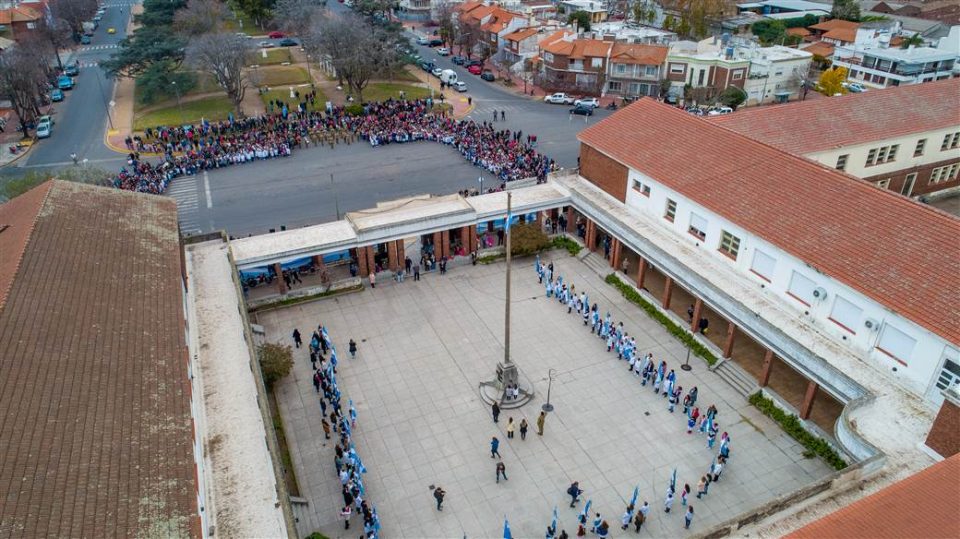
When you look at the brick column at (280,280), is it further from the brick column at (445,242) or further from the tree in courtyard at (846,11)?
the tree in courtyard at (846,11)

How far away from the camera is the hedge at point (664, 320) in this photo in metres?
30.8

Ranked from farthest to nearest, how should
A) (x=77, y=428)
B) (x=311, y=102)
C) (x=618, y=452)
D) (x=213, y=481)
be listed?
1. (x=311, y=102)
2. (x=618, y=452)
3. (x=213, y=481)
4. (x=77, y=428)

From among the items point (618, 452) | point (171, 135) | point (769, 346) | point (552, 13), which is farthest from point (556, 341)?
point (552, 13)

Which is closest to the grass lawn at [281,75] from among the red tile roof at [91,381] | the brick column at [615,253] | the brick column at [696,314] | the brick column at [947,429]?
the brick column at [615,253]

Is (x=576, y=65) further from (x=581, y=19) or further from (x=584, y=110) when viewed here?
(x=581, y=19)

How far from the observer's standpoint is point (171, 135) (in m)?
55.9

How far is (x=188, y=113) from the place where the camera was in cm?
6347

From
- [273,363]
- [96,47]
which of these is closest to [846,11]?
[273,363]

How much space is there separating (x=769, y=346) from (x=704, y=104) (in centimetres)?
4831

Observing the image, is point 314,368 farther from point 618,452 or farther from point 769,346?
point 769,346

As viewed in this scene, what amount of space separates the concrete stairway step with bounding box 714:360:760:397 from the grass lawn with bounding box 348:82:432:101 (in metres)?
49.1

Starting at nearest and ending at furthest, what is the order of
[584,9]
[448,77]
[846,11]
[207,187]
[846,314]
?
[846,314] < [207,187] < [448,77] < [846,11] < [584,9]

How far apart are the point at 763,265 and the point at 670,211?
662 cm

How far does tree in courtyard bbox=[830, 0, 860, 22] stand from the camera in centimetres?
9956
